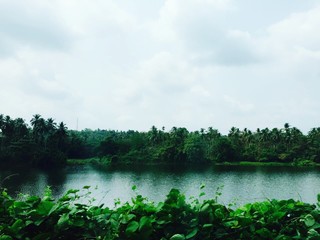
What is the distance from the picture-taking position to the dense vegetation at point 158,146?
179 ft

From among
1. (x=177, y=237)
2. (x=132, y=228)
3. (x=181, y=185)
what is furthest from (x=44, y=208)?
(x=181, y=185)

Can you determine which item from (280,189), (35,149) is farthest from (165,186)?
(35,149)

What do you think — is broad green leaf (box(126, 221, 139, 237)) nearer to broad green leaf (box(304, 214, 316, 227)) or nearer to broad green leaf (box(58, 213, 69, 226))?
broad green leaf (box(58, 213, 69, 226))

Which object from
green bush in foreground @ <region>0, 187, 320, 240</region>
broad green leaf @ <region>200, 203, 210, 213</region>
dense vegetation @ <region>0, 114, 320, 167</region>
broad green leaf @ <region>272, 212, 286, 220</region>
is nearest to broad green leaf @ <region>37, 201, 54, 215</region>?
green bush in foreground @ <region>0, 187, 320, 240</region>

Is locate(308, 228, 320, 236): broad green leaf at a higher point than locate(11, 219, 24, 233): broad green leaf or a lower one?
higher

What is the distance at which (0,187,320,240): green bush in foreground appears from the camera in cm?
152

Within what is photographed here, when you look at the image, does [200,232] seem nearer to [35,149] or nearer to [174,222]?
[174,222]

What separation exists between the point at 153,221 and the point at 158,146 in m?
69.6

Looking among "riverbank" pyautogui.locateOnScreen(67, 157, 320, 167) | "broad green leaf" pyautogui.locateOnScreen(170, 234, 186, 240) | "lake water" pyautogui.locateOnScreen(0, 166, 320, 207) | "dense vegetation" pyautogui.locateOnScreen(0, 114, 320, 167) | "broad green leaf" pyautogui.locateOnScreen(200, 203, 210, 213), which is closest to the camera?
"broad green leaf" pyautogui.locateOnScreen(170, 234, 186, 240)

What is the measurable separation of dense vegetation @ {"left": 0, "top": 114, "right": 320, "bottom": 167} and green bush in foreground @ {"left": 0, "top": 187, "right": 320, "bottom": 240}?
54.9 m

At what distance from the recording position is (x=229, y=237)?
5.25 feet

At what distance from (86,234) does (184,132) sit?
227ft

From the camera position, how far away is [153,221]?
1562mm

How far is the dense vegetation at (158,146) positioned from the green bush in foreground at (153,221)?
5490cm
